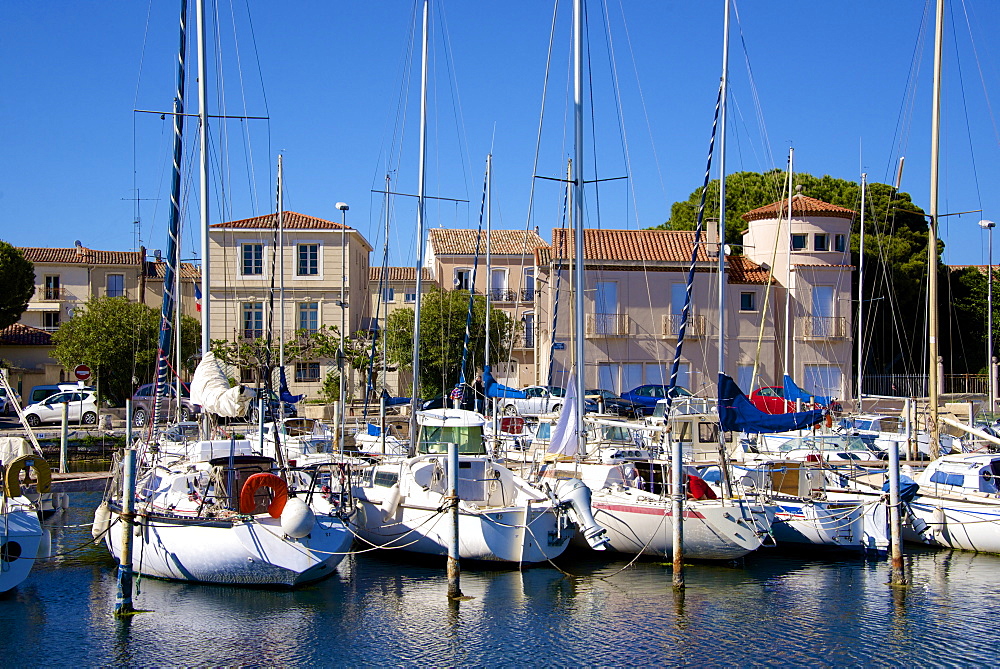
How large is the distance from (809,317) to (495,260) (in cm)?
2085

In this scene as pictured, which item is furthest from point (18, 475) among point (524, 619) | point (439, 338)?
point (439, 338)

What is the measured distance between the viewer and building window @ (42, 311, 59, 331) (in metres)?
61.4

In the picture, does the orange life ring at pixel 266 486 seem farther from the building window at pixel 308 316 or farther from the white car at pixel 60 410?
the building window at pixel 308 316

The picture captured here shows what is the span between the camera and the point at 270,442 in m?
25.9

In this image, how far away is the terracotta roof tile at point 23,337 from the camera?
57.8 metres

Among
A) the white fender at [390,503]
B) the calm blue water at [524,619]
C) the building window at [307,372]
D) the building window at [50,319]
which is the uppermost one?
the building window at [50,319]

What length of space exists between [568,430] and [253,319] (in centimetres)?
3216

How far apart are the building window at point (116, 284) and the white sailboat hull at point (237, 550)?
46.9m

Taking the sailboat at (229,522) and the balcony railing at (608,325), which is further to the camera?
the balcony railing at (608,325)

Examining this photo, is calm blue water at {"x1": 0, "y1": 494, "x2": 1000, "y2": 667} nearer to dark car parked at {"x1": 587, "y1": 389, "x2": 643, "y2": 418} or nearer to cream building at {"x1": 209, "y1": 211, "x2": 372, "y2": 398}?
dark car parked at {"x1": 587, "y1": 389, "x2": 643, "y2": 418}

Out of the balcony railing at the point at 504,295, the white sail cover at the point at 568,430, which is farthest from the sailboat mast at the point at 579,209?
the balcony railing at the point at 504,295

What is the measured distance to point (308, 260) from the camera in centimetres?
5316

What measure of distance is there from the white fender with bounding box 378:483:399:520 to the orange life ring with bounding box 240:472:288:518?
295 cm

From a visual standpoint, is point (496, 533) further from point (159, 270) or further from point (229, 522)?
point (159, 270)
